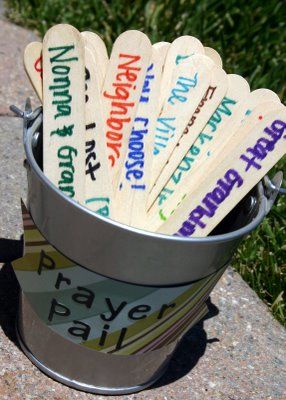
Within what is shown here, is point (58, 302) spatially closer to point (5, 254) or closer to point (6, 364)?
point (6, 364)

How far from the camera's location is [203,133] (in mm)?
1848

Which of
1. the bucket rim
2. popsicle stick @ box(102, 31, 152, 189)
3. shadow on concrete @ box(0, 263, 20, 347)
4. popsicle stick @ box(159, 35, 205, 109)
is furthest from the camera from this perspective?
shadow on concrete @ box(0, 263, 20, 347)

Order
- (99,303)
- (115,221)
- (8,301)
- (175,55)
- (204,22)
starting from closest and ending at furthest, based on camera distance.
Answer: (115,221) → (99,303) → (175,55) → (8,301) → (204,22)

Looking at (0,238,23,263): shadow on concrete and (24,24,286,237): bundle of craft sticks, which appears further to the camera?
(0,238,23,263): shadow on concrete

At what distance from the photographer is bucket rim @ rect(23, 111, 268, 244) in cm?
153

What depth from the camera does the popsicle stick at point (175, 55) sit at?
6.11ft

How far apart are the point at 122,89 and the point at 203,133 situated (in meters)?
0.22

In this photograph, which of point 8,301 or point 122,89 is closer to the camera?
point 122,89

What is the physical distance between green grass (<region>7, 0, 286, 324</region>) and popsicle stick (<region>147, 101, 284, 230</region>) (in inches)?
50.6

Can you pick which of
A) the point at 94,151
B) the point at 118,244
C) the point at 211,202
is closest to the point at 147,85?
the point at 94,151

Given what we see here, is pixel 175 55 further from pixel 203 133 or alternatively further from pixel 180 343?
pixel 180 343

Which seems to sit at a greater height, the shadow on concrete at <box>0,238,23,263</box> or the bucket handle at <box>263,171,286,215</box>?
the bucket handle at <box>263,171,286,215</box>

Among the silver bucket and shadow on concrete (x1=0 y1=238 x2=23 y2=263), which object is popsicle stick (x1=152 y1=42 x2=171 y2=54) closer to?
the silver bucket

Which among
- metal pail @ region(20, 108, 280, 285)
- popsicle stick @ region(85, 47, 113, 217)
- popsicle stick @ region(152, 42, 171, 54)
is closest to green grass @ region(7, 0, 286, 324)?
popsicle stick @ region(152, 42, 171, 54)
